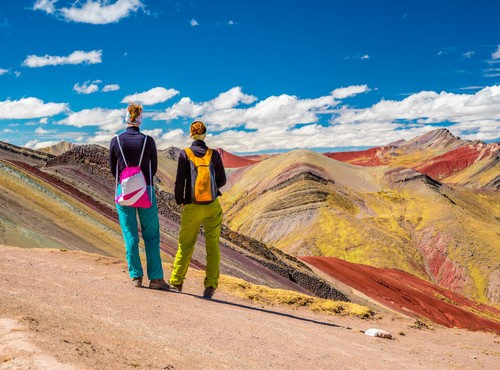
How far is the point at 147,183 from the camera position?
311 inches

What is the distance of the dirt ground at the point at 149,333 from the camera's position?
4102 millimetres

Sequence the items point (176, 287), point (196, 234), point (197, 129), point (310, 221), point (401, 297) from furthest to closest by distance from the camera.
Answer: point (310, 221) → point (401, 297) → point (176, 287) → point (196, 234) → point (197, 129)

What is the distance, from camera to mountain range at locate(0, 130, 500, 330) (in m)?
20.6

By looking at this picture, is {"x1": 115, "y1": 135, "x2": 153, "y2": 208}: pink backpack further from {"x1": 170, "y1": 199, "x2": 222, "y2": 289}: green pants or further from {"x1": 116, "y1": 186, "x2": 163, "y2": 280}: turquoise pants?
{"x1": 170, "y1": 199, "x2": 222, "y2": 289}: green pants

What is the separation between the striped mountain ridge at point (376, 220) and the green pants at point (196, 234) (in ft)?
173

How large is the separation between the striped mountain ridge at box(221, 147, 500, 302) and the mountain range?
0.60 feet

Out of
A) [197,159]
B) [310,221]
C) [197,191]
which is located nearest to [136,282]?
[197,191]

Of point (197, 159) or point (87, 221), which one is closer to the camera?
point (197, 159)

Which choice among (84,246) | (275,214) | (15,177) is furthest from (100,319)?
(275,214)

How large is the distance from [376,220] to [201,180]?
221 feet

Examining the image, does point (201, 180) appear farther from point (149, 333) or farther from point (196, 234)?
point (149, 333)

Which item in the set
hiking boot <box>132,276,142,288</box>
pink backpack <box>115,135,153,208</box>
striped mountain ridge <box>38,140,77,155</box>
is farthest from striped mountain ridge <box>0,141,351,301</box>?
striped mountain ridge <box>38,140,77,155</box>

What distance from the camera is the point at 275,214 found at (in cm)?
7506

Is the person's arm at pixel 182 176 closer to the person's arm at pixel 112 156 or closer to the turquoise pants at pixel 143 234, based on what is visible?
the turquoise pants at pixel 143 234
